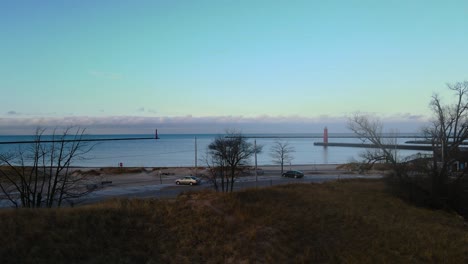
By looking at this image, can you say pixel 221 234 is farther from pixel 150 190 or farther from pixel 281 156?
pixel 281 156

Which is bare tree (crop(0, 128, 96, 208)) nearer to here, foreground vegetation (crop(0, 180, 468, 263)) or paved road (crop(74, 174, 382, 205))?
paved road (crop(74, 174, 382, 205))

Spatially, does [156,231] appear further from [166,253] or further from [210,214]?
[210,214]

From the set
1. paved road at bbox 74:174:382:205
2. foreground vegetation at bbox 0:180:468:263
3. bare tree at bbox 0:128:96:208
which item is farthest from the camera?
paved road at bbox 74:174:382:205

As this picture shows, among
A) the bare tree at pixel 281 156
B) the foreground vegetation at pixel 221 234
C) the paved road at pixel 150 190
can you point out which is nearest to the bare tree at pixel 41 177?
the paved road at pixel 150 190

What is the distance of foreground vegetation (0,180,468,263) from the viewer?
30.2ft

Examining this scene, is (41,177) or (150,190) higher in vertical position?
(41,177)

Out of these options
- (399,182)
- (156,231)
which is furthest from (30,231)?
(399,182)

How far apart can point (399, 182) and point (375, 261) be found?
12.5 meters

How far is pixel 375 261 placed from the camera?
9.30 m

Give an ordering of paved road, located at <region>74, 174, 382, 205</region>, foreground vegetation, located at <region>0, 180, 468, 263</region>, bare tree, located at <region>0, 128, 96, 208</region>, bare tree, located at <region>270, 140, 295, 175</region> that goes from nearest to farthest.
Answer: foreground vegetation, located at <region>0, 180, 468, 263</region>
bare tree, located at <region>0, 128, 96, 208</region>
paved road, located at <region>74, 174, 382, 205</region>
bare tree, located at <region>270, 140, 295, 175</region>

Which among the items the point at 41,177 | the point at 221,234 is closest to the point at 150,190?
the point at 41,177

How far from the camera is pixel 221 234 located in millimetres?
11016

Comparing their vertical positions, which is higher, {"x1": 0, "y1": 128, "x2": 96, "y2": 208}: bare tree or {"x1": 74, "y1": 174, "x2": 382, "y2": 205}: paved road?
{"x1": 0, "y1": 128, "x2": 96, "y2": 208}: bare tree

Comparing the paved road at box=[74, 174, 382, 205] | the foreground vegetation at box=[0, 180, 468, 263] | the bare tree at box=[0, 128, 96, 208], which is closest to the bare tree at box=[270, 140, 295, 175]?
the paved road at box=[74, 174, 382, 205]
